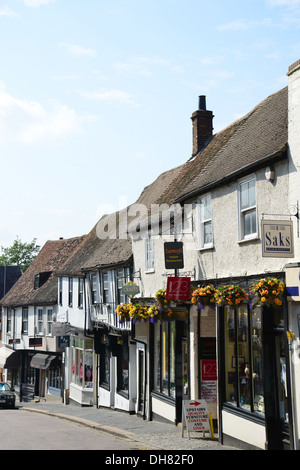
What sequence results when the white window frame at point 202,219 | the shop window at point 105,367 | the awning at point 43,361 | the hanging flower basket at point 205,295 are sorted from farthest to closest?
the awning at point 43,361, the shop window at point 105,367, the white window frame at point 202,219, the hanging flower basket at point 205,295

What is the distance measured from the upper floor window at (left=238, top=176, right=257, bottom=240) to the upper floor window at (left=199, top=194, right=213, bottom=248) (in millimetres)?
1794

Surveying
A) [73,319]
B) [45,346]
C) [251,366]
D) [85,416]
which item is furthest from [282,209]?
[45,346]

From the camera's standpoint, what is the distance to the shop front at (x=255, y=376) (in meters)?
12.9

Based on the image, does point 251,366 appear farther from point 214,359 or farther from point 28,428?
point 28,428

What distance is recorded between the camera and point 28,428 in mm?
19656

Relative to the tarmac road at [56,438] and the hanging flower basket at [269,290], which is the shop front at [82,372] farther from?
the hanging flower basket at [269,290]

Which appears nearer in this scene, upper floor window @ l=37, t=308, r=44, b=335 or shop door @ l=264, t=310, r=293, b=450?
shop door @ l=264, t=310, r=293, b=450

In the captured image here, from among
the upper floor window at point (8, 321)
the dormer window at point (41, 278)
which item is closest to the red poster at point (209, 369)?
the dormer window at point (41, 278)

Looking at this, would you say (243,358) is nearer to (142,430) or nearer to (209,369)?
(209,369)

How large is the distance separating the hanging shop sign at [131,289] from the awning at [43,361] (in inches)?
672

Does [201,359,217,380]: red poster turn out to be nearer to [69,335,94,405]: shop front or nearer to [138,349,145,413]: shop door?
[138,349,145,413]: shop door

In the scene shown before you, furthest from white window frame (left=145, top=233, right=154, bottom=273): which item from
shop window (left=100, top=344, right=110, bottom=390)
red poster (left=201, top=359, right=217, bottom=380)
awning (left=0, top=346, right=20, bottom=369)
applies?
awning (left=0, top=346, right=20, bottom=369)

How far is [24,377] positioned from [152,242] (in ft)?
88.6

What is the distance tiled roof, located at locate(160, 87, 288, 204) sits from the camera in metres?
14.3
